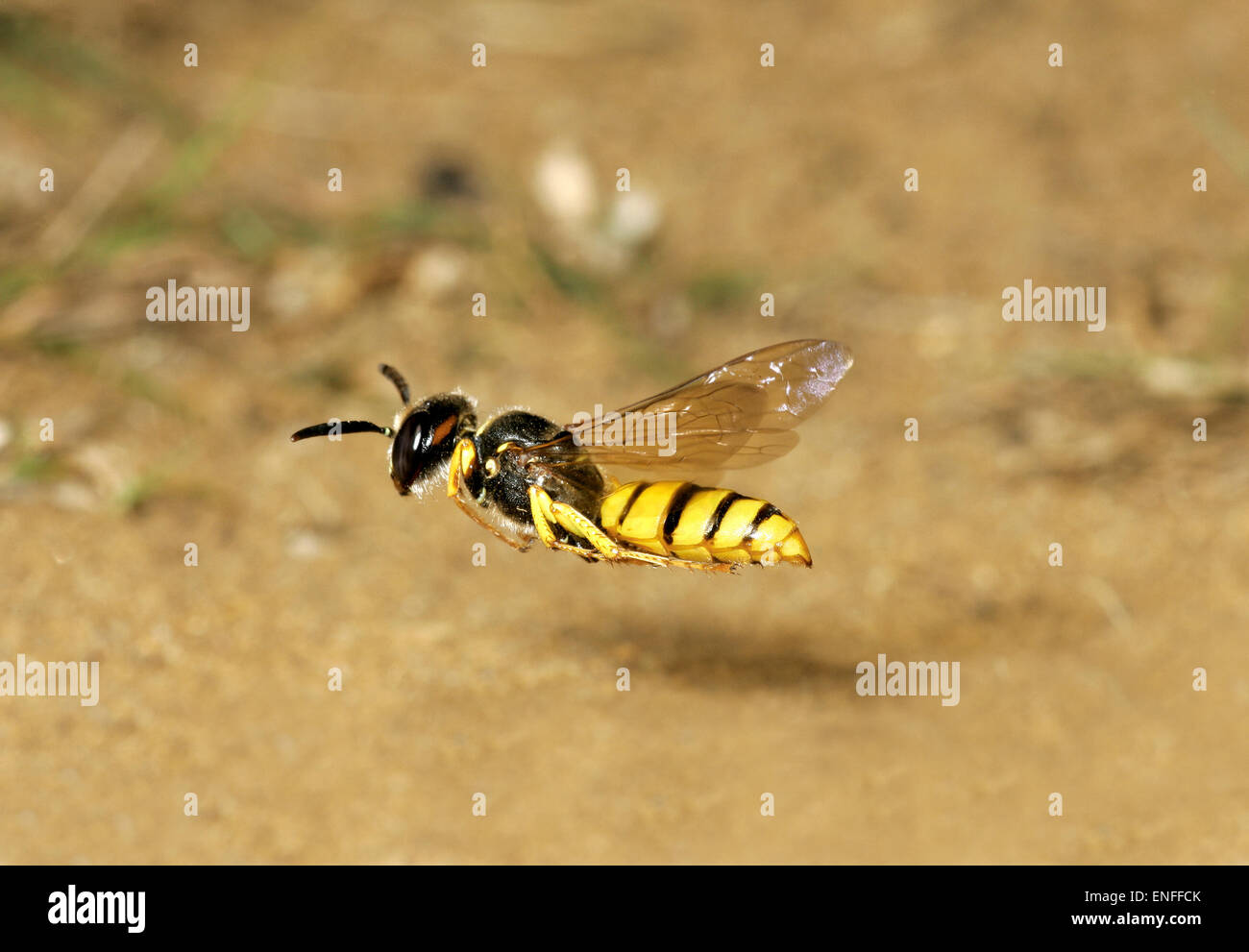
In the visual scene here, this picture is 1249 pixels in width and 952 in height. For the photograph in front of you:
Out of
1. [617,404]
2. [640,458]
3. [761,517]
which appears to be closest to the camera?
[761,517]

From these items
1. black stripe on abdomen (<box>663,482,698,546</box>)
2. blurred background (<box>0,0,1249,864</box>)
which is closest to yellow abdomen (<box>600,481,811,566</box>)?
black stripe on abdomen (<box>663,482,698,546</box>)

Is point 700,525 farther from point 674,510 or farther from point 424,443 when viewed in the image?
point 424,443

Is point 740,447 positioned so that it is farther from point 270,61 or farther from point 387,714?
point 270,61

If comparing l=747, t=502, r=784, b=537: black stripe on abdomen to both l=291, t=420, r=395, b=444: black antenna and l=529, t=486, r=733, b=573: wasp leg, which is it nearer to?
l=529, t=486, r=733, b=573: wasp leg

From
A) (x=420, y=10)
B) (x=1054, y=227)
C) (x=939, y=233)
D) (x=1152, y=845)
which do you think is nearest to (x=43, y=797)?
(x=1152, y=845)

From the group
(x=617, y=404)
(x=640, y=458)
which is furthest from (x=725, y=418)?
(x=617, y=404)

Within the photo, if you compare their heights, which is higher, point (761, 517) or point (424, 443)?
point (424, 443)
